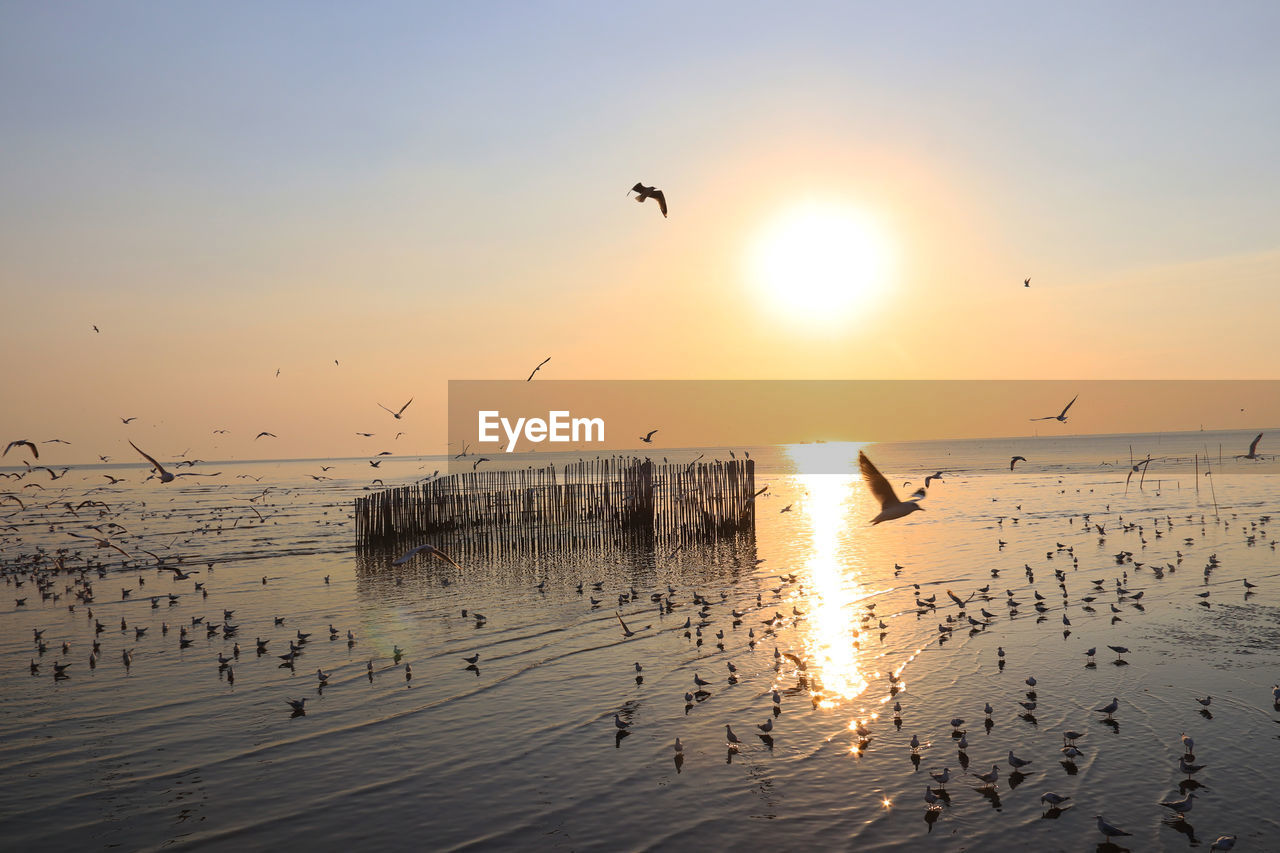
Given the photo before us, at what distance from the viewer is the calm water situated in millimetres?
8266

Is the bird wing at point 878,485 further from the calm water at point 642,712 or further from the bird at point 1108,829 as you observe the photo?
the bird at point 1108,829

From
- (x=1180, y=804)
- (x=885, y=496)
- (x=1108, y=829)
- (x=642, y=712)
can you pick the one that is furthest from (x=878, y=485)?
(x=1108, y=829)

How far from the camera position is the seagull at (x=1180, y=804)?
25.3 ft

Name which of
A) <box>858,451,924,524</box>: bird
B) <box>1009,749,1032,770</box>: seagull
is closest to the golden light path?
<box>1009,749,1032,770</box>: seagull

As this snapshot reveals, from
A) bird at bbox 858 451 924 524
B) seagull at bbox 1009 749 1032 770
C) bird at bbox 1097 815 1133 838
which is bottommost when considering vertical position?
bird at bbox 1097 815 1133 838

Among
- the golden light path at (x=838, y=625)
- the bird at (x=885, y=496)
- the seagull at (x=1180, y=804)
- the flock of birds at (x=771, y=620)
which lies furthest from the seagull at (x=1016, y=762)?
the bird at (x=885, y=496)

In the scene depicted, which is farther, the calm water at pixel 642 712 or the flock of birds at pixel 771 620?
the flock of birds at pixel 771 620

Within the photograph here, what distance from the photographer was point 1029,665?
12797 mm

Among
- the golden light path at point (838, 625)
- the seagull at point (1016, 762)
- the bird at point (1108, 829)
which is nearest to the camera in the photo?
the bird at point (1108, 829)

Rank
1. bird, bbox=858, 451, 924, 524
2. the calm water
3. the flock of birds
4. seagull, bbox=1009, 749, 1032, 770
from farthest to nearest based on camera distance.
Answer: bird, bbox=858, 451, 924, 524 → the flock of birds → seagull, bbox=1009, 749, 1032, 770 → the calm water

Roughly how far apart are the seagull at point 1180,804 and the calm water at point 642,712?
0.34 feet

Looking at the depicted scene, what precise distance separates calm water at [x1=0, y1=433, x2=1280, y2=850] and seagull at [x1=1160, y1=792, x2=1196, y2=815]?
4.1 inches

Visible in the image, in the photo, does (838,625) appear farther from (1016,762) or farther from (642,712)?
(1016,762)

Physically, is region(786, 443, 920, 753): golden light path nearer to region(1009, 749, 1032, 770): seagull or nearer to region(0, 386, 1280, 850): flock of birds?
region(0, 386, 1280, 850): flock of birds
